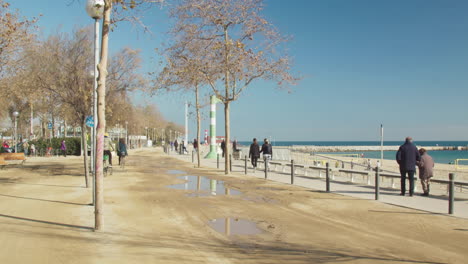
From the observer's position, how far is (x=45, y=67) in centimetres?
1567

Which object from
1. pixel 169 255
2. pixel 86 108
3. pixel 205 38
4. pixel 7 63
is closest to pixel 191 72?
pixel 205 38

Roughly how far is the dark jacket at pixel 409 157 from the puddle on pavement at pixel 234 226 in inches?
246

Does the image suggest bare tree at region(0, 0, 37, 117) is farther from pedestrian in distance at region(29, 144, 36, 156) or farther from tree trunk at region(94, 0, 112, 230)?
pedestrian in distance at region(29, 144, 36, 156)

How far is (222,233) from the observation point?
733 cm

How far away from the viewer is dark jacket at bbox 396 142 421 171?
12.0 m

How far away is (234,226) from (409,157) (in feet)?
22.7

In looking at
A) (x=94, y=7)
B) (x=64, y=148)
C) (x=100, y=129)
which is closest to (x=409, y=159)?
(x=100, y=129)

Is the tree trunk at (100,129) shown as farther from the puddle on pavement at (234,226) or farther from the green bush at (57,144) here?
the green bush at (57,144)

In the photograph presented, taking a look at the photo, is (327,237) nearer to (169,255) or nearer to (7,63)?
(169,255)

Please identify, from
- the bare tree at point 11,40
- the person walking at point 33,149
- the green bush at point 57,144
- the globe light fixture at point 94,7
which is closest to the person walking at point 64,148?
the green bush at point 57,144

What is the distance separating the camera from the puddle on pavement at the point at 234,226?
7.43m

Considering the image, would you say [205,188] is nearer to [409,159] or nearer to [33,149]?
[409,159]

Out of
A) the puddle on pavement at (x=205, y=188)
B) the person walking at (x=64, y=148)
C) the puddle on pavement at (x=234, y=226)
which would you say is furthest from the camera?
the person walking at (x=64, y=148)

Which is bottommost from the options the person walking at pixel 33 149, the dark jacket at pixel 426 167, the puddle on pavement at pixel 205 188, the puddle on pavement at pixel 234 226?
the puddle on pavement at pixel 205 188
